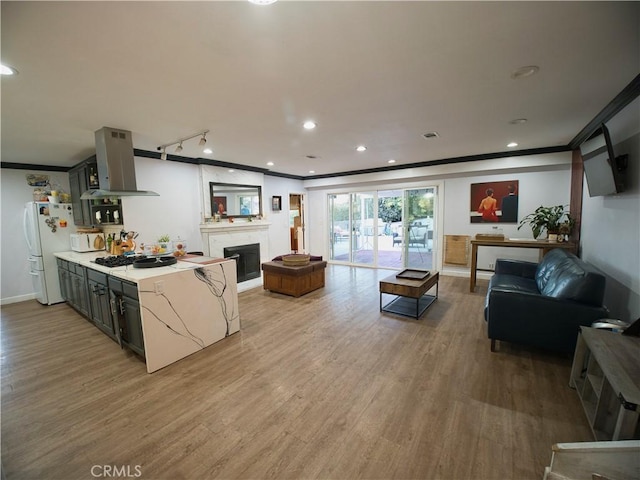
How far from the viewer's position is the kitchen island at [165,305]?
253cm

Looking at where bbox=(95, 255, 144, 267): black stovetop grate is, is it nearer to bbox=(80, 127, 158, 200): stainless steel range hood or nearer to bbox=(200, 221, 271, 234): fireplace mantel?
bbox=(80, 127, 158, 200): stainless steel range hood

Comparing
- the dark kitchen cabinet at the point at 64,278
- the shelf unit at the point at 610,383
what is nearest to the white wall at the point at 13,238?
the dark kitchen cabinet at the point at 64,278

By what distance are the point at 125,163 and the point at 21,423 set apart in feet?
8.78

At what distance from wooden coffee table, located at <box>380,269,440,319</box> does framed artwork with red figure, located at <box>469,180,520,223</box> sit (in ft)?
7.52

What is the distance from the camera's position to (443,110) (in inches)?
110

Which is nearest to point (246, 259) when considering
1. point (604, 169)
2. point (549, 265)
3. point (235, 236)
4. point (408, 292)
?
point (235, 236)

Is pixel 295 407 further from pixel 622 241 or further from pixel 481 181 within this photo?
pixel 481 181

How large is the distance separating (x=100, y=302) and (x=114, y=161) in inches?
67.6

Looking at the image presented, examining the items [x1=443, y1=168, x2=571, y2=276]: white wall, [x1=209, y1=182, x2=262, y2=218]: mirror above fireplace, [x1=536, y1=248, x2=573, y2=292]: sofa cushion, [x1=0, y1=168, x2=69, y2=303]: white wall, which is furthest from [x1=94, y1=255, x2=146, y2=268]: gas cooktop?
[x1=443, y1=168, x2=571, y2=276]: white wall

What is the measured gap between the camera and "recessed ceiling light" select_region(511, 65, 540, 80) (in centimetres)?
197

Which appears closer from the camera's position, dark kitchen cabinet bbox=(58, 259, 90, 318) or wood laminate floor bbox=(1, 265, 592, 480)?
wood laminate floor bbox=(1, 265, 592, 480)

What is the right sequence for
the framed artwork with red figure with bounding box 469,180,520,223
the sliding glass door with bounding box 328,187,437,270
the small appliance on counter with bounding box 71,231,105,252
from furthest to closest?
the sliding glass door with bounding box 328,187,437,270 < the framed artwork with red figure with bounding box 469,180,520,223 < the small appliance on counter with bounding box 71,231,105,252

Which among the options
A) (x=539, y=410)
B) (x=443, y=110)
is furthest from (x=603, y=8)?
(x=539, y=410)

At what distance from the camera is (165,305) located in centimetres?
263
